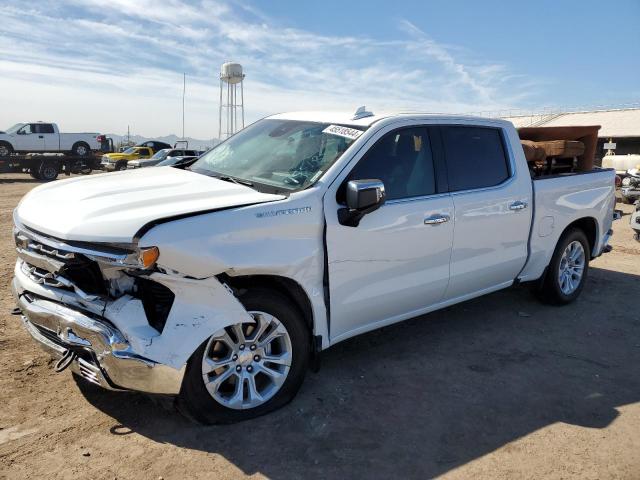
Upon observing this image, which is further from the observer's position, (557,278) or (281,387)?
(557,278)

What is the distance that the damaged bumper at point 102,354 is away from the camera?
2832 mm

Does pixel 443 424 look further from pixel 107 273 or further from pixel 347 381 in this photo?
pixel 107 273

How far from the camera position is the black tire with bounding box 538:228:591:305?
5.46 metres

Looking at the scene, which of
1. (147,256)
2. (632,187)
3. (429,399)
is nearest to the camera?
(147,256)

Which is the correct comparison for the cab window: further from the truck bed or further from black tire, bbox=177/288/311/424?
the truck bed

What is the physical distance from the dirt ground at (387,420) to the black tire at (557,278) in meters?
0.77

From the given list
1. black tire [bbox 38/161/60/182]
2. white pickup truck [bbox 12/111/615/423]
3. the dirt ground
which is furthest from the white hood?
black tire [bbox 38/161/60/182]

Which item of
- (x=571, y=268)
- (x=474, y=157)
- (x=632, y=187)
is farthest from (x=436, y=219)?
(x=632, y=187)

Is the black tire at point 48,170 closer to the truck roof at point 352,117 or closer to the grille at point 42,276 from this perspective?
the truck roof at point 352,117

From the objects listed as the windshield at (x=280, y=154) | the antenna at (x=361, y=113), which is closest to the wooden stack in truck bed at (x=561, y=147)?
the antenna at (x=361, y=113)

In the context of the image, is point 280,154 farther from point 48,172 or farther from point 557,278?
point 48,172

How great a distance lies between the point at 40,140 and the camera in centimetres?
2675

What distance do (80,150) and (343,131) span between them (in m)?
26.8

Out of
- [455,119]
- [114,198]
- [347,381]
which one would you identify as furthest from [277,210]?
[455,119]
